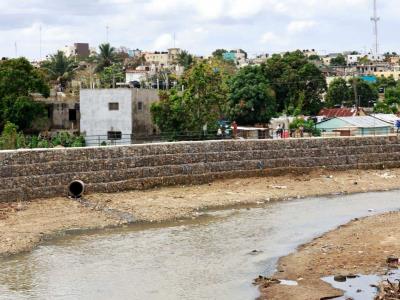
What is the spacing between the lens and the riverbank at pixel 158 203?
2561 centimetres

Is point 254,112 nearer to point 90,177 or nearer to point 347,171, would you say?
point 347,171

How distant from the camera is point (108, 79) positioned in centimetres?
A: 7062

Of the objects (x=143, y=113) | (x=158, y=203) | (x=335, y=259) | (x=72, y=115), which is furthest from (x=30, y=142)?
(x=335, y=259)

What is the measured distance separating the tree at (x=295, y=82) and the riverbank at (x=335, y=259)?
4947 centimetres

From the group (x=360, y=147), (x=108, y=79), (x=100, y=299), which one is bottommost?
(x=100, y=299)

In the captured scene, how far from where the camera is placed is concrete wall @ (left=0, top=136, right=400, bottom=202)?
30.4 metres

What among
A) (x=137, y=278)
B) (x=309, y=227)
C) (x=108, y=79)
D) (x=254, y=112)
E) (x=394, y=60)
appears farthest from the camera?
(x=394, y=60)

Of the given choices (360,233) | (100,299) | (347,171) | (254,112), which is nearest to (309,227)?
(360,233)

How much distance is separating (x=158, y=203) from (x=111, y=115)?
720 inches

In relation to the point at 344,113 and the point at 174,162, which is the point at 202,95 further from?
the point at 344,113

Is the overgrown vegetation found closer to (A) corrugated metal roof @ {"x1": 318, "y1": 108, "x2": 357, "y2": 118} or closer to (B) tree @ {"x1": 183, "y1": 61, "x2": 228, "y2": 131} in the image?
(B) tree @ {"x1": 183, "y1": 61, "x2": 228, "y2": 131}

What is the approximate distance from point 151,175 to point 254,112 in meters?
27.2

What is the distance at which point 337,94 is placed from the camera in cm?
8481

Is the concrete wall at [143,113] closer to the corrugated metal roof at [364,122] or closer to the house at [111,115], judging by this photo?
the house at [111,115]
